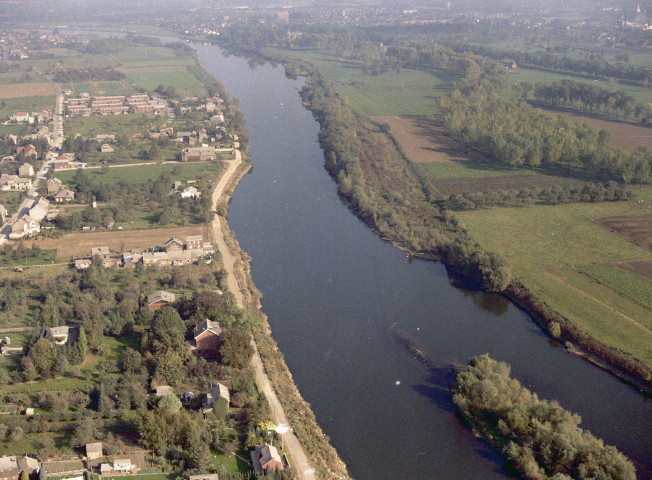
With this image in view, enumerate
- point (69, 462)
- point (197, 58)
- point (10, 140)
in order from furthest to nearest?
point (197, 58) < point (10, 140) < point (69, 462)

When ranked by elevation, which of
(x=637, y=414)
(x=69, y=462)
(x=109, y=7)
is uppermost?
(x=109, y=7)

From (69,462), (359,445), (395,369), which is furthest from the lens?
(395,369)

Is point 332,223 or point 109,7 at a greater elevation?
point 109,7

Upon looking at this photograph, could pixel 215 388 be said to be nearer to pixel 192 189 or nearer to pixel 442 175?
pixel 192 189

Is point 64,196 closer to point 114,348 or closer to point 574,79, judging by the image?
point 114,348

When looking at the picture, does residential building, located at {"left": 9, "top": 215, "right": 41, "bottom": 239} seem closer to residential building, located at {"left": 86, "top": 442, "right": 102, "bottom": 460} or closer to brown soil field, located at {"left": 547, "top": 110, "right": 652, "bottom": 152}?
residential building, located at {"left": 86, "top": 442, "right": 102, "bottom": 460}

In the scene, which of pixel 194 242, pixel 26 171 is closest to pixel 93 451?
pixel 194 242

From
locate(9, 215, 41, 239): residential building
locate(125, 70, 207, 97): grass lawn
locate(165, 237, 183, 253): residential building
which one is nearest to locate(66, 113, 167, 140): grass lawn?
locate(125, 70, 207, 97): grass lawn

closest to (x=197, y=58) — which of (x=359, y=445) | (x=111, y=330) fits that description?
(x=111, y=330)

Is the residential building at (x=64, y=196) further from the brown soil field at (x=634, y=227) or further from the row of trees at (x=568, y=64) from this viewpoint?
the row of trees at (x=568, y=64)

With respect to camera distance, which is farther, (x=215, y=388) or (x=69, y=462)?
(x=215, y=388)
